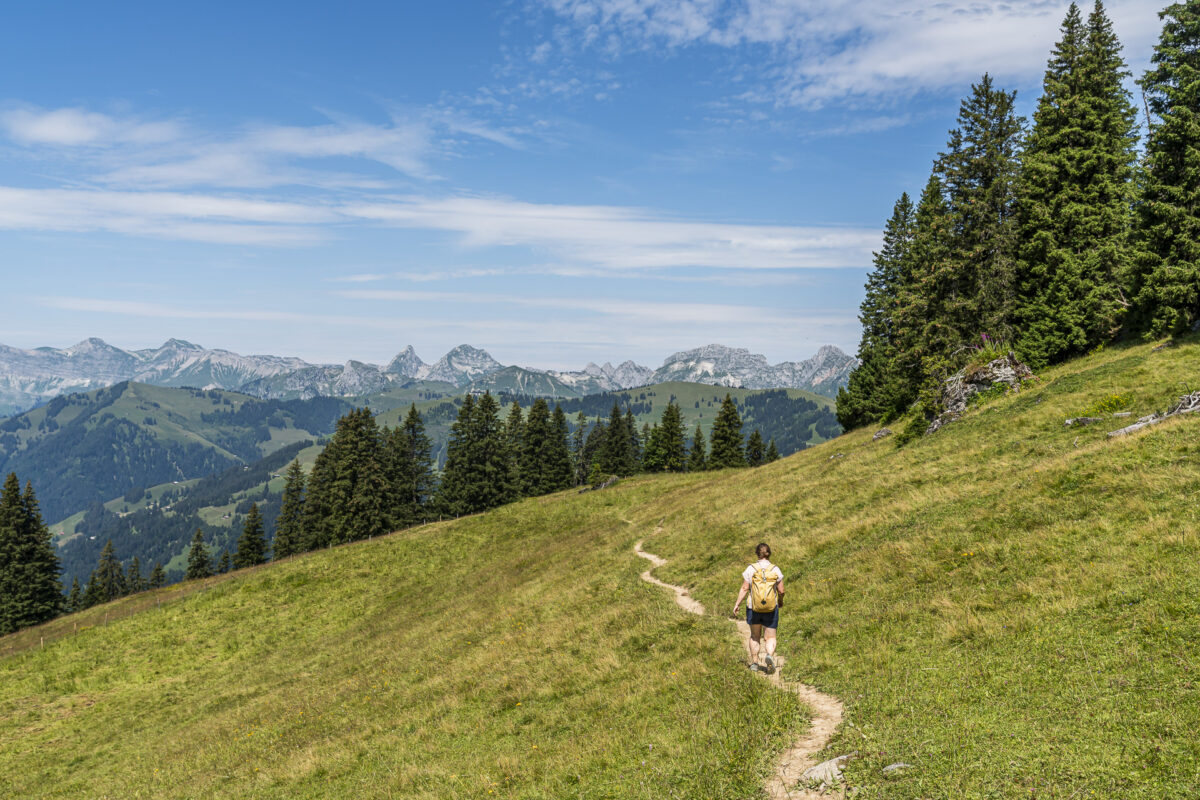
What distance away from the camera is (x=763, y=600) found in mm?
12578

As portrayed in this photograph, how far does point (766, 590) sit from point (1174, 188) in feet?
107

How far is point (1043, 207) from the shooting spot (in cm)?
3594

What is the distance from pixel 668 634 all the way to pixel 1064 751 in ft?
35.5

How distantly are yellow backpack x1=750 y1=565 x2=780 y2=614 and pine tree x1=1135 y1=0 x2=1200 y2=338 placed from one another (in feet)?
98.6

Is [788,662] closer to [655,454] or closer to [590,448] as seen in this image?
[655,454]

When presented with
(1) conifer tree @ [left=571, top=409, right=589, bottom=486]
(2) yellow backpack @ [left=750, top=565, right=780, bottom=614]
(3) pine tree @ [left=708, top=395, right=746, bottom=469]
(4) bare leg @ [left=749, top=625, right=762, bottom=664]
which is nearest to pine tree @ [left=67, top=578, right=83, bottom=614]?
(1) conifer tree @ [left=571, top=409, right=589, bottom=486]

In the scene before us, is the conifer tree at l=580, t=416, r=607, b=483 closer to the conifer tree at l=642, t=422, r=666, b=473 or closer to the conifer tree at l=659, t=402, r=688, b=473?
the conifer tree at l=642, t=422, r=666, b=473

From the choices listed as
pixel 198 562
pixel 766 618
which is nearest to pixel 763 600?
pixel 766 618

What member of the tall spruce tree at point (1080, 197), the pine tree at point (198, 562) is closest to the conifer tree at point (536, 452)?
the pine tree at point (198, 562)

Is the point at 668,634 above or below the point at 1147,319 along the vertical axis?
below

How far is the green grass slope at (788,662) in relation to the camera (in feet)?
27.1

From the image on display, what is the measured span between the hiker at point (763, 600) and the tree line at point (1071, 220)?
98.2ft

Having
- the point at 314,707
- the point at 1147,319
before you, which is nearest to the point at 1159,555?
the point at 314,707

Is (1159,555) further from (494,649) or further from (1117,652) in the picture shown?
(494,649)
